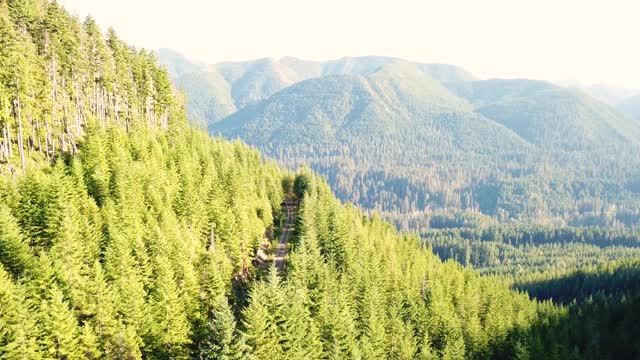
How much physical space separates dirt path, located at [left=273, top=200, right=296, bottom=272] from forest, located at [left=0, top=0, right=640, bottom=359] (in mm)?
2832

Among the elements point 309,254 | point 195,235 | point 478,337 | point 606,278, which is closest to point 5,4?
point 195,235

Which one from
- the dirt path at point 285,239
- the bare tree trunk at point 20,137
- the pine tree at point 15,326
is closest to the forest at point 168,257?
the pine tree at point 15,326

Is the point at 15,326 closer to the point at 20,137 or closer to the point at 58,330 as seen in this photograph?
the point at 58,330

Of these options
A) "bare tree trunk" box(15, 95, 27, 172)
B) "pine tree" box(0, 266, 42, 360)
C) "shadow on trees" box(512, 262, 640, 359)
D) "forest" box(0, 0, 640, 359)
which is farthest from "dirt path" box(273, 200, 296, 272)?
"pine tree" box(0, 266, 42, 360)

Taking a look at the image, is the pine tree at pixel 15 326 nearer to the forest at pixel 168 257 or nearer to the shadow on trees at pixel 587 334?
the forest at pixel 168 257

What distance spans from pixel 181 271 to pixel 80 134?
4764 centimetres

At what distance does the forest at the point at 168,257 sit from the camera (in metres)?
46.8

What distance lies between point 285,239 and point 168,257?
44.9m

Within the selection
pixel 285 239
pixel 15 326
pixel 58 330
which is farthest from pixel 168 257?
pixel 285 239

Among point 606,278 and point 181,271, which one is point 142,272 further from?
point 606,278

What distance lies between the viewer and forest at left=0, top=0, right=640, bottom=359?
46.8 meters

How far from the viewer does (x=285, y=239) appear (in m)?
102

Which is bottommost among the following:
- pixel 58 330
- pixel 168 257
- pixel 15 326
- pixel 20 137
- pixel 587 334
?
pixel 587 334

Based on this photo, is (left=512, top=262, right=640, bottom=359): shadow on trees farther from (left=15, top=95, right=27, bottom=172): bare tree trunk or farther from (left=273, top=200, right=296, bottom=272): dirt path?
(left=15, top=95, right=27, bottom=172): bare tree trunk
